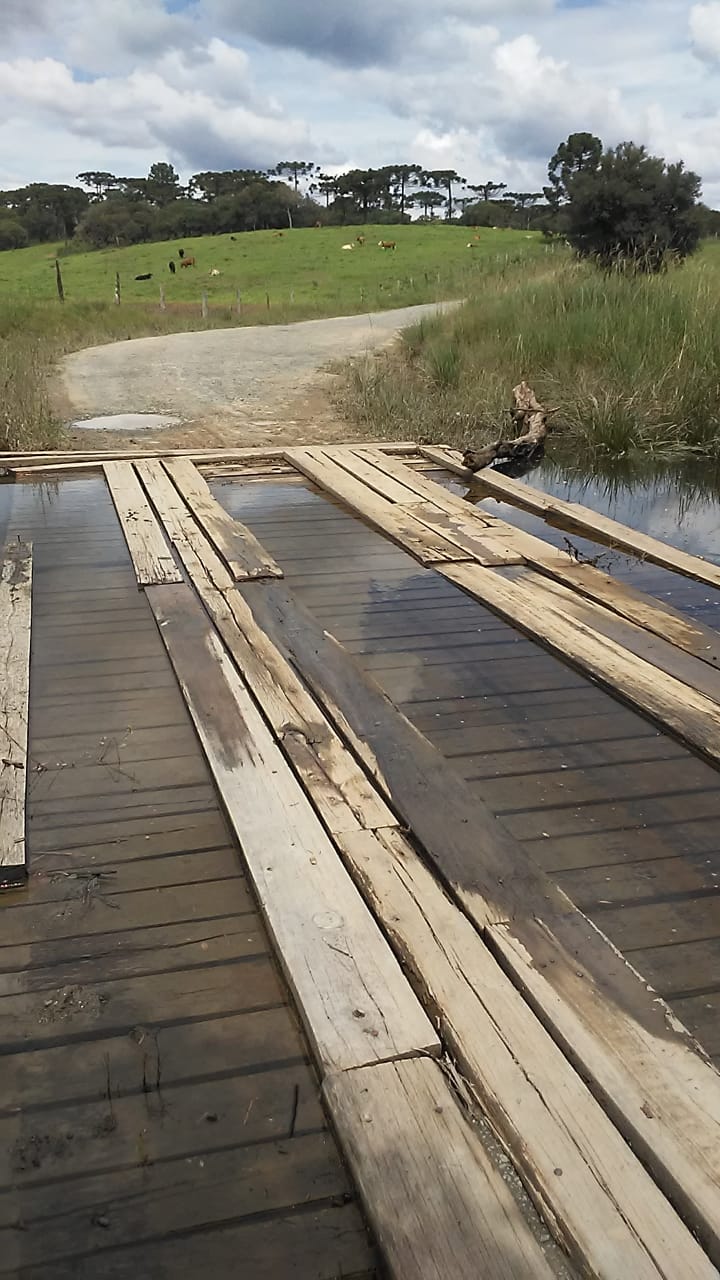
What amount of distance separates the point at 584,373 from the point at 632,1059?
783 cm

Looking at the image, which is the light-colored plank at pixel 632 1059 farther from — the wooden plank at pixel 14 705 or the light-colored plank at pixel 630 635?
the light-colored plank at pixel 630 635

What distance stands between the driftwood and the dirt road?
1681 millimetres

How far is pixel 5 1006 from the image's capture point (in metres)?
1.81

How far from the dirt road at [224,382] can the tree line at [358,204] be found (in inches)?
183

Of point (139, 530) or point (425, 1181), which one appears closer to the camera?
point (425, 1181)

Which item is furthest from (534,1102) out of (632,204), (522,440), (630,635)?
(632,204)

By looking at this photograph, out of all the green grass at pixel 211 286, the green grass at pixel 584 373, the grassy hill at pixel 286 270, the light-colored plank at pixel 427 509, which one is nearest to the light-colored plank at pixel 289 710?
the light-colored plank at pixel 427 509

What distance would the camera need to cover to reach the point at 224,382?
12102 mm

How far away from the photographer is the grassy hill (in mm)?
25781

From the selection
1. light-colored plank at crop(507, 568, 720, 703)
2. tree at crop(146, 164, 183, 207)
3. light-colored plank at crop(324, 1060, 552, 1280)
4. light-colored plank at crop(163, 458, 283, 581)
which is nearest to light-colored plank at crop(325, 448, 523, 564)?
light-colored plank at crop(507, 568, 720, 703)

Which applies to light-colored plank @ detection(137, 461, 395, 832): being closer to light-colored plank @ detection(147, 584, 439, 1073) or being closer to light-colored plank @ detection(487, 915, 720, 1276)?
light-colored plank @ detection(147, 584, 439, 1073)

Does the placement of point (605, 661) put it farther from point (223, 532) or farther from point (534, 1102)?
point (223, 532)

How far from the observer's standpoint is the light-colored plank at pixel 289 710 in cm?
246

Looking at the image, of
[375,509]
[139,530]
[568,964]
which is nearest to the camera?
[568,964]
